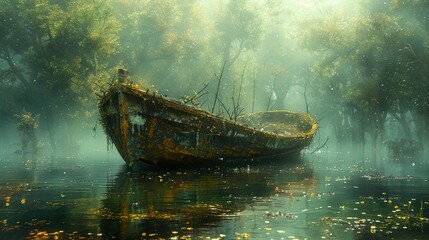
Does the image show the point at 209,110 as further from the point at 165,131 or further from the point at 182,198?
the point at 182,198

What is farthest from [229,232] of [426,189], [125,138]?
[125,138]

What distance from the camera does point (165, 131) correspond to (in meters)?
26.0

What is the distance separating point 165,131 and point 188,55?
35.6 meters

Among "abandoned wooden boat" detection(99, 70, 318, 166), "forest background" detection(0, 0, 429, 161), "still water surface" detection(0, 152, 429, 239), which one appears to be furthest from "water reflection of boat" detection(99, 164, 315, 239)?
Answer: "forest background" detection(0, 0, 429, 161)

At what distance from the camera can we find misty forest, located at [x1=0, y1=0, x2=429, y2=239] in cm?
1321

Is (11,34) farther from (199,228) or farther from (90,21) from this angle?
(199,228)

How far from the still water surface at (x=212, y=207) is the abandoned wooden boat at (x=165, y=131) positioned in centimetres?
177

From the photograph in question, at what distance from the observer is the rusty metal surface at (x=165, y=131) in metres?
25.1

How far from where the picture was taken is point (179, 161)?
89.3 feet

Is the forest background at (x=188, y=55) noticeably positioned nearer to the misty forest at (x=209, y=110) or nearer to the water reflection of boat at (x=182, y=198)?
the misty forest at (x=209, y=110)

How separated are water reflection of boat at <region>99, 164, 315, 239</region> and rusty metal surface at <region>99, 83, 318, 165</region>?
990 mm

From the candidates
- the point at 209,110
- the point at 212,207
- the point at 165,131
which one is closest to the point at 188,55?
the point at 209,110

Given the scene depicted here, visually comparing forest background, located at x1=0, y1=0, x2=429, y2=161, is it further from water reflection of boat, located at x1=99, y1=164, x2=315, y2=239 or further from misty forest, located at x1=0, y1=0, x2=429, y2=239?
water reflection of boat, located at x1=99, y1=164, x2=315, y2=239

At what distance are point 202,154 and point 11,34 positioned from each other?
1283 inches
